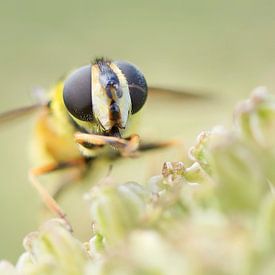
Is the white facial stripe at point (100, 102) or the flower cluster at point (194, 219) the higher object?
the white facial stripe at point (100, 102)

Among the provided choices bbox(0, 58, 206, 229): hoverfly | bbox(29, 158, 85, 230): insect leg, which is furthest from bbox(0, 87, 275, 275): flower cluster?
bbox(29, 158, 85, 230): insect leg

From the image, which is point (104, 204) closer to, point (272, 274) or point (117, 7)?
point (272, 274)

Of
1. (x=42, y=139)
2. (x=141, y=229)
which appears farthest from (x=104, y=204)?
(x=42, y=139)

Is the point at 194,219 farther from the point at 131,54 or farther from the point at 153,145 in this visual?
the point at 131,54

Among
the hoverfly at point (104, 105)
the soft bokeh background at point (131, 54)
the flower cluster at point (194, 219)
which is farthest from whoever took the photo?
the soft bokeh background at point (131, 54)

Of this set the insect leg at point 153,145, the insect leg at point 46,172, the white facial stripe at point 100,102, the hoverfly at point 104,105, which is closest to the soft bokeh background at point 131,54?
the insect leg at point 46,172

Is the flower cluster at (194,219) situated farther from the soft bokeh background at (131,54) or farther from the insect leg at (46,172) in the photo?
the soft bokeh background at (131,54)

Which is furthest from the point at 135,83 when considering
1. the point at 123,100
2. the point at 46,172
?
the point at 46,172
